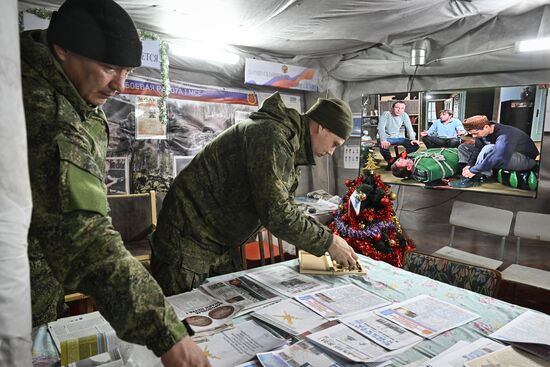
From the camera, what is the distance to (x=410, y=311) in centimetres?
140

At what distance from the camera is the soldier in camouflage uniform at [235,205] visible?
61.6 inches

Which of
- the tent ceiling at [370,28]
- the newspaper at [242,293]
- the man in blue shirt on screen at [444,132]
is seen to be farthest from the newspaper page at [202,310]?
the man in blue shirt on screen at [444,132]

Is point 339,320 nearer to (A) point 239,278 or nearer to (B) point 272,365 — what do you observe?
(B) point 272,365

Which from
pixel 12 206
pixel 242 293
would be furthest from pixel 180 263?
pixel 12 206

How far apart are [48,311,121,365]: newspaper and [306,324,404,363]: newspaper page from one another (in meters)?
0.59

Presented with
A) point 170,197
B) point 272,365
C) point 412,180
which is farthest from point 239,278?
point 412,180

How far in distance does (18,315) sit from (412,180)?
381 cm

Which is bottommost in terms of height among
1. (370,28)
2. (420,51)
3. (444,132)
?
(444,132)

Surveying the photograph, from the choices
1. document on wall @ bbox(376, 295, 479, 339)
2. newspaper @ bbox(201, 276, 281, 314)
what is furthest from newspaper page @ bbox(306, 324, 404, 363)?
newspaper @ bbox(201, 276, 281, 314)

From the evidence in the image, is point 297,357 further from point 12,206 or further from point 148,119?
point 148,119

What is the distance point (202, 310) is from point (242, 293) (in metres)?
0.21

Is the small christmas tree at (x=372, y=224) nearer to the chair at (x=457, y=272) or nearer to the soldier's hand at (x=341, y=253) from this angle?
the chair at (x=457, y=272)

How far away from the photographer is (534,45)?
9.92ft

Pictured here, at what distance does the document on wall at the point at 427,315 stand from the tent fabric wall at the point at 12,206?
1111 mm
